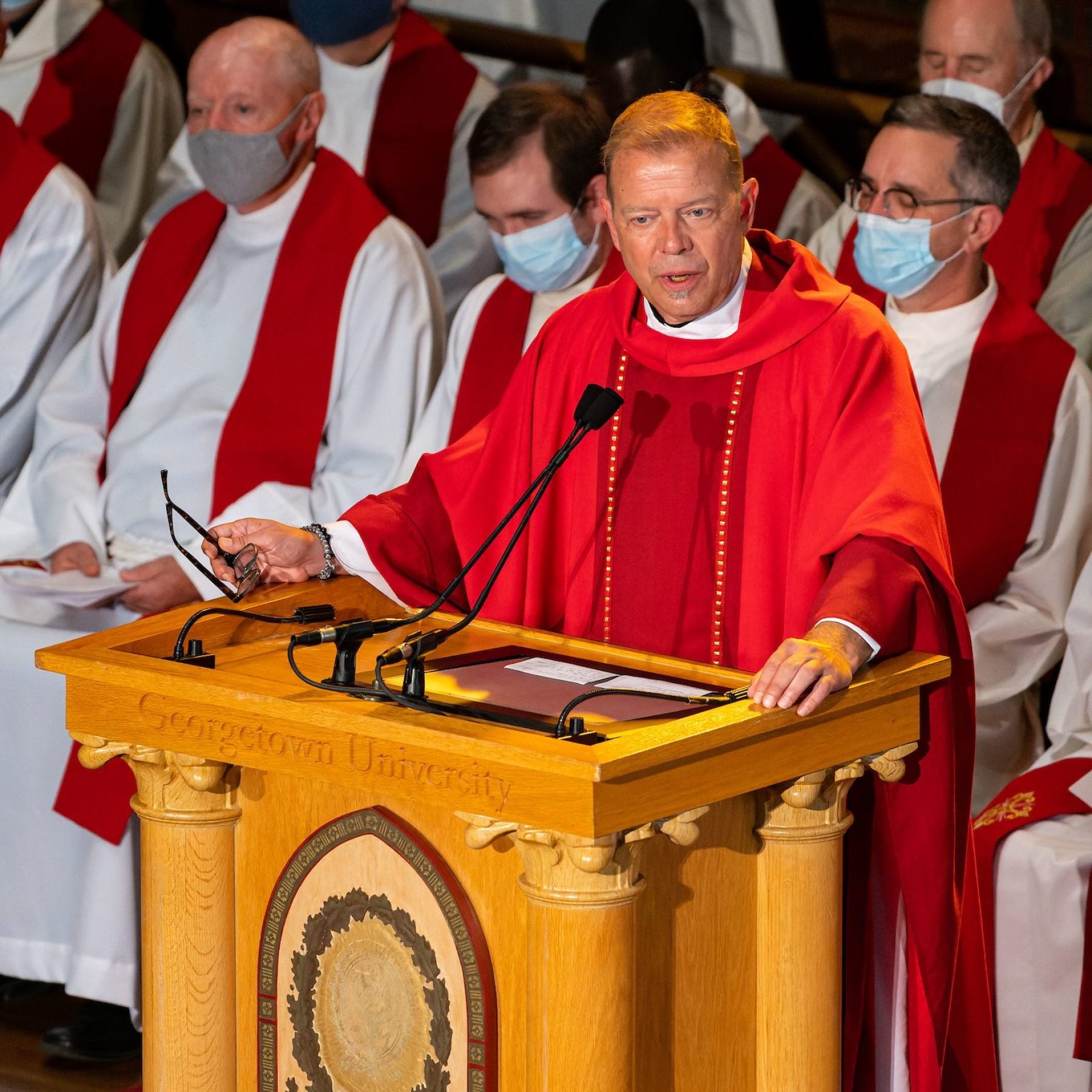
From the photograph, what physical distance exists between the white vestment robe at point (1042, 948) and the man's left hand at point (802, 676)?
4.16 ft

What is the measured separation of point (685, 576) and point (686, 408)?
9.9 inches

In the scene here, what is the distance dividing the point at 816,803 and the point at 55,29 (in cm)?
502

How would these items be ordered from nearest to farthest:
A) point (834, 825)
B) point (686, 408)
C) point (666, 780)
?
point (666, 780) → point (834, 825) → point (686, 408)

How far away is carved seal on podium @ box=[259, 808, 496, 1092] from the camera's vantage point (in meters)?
2.46

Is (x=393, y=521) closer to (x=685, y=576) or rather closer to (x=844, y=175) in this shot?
(x=685, y=576)

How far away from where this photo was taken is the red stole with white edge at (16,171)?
534 centimetres

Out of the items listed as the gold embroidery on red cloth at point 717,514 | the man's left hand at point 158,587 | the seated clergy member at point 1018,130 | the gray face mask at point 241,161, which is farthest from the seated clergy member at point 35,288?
the gold embroidery on red cloth at point 717,514

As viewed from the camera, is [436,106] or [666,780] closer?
[666,780]

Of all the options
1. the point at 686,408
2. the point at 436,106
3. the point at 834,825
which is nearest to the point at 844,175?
the point at 436,106

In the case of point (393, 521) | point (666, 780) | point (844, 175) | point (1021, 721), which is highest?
point (844, 175)

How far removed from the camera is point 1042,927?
352 cm

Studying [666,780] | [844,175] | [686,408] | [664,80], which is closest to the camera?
[666,780]

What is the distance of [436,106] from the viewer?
19.8ft

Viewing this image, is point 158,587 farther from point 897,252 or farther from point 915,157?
point 915,157
